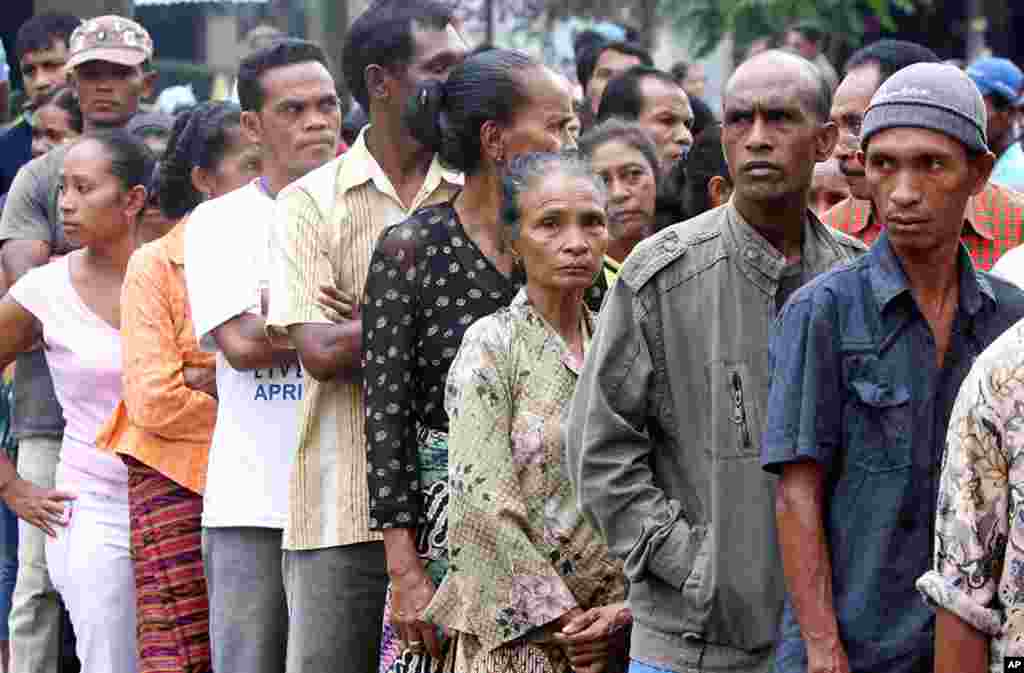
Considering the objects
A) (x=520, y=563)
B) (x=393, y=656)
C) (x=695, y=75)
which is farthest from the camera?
(x=695, y=75)

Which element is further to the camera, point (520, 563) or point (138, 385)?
point (138, 385)

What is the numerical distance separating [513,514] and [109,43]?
14.9 feet

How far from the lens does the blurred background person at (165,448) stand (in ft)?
20.4

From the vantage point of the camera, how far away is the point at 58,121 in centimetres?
899

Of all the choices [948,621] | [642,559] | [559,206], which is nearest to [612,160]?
[559,206]

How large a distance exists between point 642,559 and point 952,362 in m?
0.81

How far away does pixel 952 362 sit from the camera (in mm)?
3777

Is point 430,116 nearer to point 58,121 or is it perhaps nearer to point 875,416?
point 875,416

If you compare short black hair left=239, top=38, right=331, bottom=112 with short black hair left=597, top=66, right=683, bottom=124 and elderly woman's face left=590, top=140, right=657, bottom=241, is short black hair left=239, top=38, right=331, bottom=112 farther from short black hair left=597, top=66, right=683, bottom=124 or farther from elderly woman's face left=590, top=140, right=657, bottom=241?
short black hair left=597, top=66, right=683, bottom=124

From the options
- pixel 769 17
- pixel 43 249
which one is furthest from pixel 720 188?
pixel 769 17

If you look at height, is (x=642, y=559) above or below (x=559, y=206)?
below

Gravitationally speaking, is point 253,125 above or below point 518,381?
above

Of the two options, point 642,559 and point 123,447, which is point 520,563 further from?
point 123,447

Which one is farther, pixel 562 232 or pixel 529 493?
pixel 562 232
